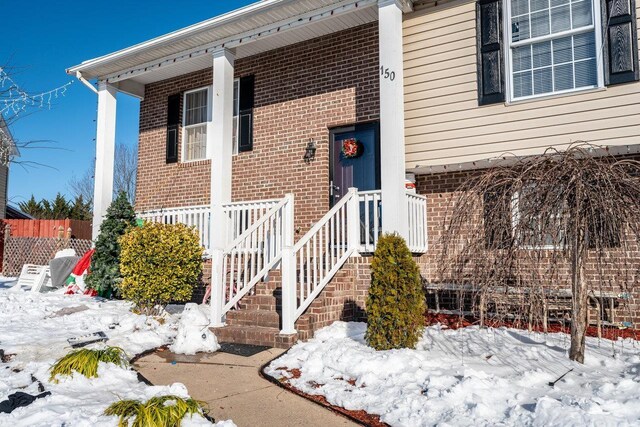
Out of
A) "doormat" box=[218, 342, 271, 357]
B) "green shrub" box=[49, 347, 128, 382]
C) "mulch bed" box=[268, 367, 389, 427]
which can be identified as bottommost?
"mulch bed" box=[268, 367, 389, 427]

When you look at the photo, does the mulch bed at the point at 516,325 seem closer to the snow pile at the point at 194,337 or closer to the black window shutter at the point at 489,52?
the snow pile at the point at 194,337

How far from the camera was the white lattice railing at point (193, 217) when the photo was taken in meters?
9.50

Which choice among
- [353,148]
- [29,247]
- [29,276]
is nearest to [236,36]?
[353,148]

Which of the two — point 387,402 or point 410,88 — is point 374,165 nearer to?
point 410,88

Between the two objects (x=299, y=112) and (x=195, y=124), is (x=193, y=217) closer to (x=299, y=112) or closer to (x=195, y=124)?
(x=195, y=124)

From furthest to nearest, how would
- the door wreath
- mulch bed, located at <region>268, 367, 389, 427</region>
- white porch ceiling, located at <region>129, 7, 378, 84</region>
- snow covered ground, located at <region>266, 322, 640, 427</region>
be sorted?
the door wreath < white porch ceiling, located at <region>129, 7, 378, 84</region> < mulch bed, located at <region>268, 367, 389, 427</region> < snow covered ground, located at <region>266, 322, 640, 427</region>

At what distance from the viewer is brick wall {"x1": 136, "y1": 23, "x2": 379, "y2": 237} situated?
9.21 metres

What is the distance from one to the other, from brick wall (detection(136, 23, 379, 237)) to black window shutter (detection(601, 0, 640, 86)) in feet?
11.4

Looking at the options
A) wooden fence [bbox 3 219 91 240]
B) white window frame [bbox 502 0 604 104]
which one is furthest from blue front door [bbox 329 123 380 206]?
wooden fence [bbox 3 219 91 240]

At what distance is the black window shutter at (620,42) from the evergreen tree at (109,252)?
7921 mm

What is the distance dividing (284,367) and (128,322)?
2783 millimetres

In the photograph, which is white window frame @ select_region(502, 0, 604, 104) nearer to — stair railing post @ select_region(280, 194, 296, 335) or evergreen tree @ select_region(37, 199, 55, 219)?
stair railing post @ select_region(280, 194, 296, 335)

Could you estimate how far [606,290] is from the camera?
6.76 meters

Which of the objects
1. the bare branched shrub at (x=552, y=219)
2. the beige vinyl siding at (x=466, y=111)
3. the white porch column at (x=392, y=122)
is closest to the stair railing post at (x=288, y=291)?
the white porch column at (x=392, y=122)
